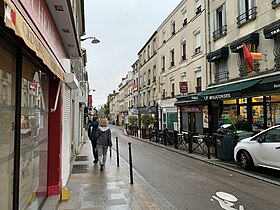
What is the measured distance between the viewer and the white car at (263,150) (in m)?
7.64

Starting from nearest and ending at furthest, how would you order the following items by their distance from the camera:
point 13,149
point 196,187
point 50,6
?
point 13,149 < point 50,6 < point 196,187

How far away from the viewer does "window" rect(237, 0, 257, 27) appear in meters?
13.2

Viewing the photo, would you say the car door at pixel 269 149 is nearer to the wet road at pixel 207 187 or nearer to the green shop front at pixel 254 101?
the wet road at pixel 207 187

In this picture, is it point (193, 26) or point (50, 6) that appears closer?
point (50, 6)

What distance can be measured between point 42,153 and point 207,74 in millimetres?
14541

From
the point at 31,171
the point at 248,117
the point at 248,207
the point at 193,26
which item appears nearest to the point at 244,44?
the point at 248,117

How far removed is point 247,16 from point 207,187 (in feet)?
34.2

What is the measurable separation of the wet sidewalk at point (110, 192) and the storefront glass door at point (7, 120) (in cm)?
243

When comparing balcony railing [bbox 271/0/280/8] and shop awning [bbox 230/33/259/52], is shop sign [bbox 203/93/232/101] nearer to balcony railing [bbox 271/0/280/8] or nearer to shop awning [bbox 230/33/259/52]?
shop awning [bbox 230/33/259/52]

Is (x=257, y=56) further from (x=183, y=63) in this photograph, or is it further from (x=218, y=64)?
(x=183, y=63)

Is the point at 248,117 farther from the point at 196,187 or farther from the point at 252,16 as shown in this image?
the point at 196,187

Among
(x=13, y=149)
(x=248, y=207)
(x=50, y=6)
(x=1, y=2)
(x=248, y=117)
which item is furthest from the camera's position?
(x=248, y=117)

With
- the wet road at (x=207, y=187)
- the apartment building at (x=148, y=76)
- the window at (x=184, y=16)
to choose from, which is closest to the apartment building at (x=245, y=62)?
the window at (x=184, y=16)

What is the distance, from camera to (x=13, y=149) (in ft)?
9.30
